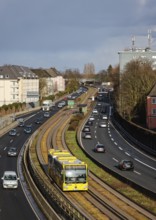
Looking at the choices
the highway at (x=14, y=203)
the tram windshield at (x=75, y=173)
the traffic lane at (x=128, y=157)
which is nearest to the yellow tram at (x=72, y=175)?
the tram windshield at (x=75, y=173)

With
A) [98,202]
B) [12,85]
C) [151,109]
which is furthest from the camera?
[12,85]

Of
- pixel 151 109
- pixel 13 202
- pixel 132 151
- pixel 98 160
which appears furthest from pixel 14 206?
pixel 151 109

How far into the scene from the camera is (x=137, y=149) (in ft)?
239

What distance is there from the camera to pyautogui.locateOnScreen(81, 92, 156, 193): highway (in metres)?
47.8

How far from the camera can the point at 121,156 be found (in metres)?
65.0

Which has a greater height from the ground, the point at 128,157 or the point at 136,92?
the point at 136,92

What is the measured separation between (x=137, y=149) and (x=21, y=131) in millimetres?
37395

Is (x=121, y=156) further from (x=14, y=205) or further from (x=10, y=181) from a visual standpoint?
(x=14, y=205)

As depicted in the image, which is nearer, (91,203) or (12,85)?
→ (91,203)

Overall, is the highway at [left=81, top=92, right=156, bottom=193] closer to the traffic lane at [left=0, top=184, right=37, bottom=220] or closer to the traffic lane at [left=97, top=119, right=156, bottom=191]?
the traffic lane at [left=97, top=119, right=156, bottom=191]

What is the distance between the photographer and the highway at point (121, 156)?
47.8m

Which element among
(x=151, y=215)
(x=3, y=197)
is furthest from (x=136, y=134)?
(x=151, y=215)

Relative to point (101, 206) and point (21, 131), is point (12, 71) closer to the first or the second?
point (21, 131)

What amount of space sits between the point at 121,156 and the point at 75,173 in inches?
1119
